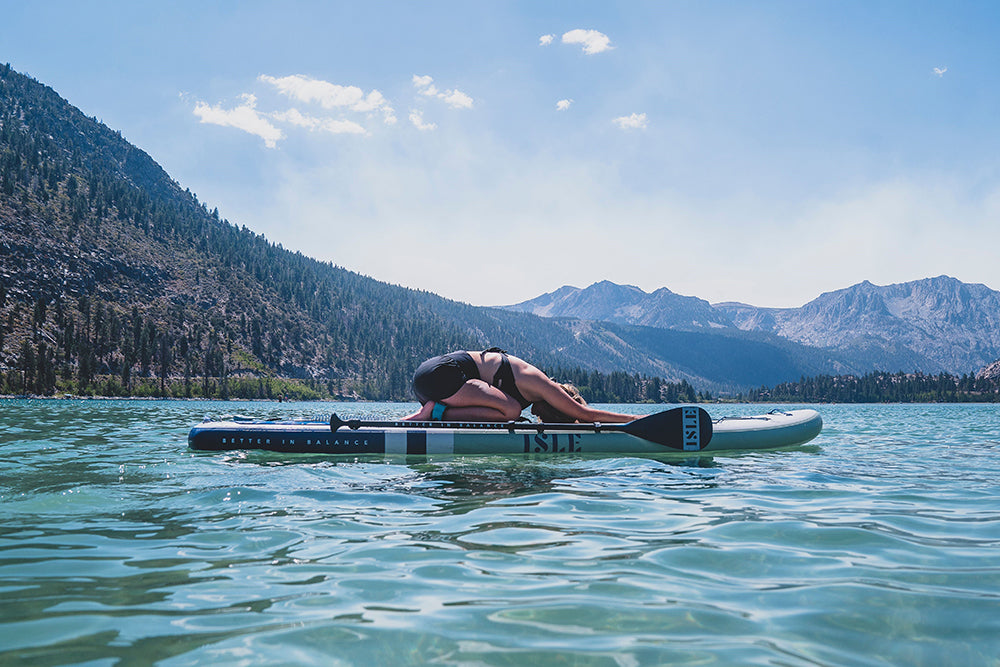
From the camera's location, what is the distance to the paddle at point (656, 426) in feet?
45.9

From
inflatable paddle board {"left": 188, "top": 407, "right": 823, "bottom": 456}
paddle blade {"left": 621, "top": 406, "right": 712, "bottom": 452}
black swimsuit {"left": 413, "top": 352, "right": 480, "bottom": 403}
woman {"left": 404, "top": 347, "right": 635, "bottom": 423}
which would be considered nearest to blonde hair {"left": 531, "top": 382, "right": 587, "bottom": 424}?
woman {"left": 404, "top": 347, "right": 635, "bottom": 423}

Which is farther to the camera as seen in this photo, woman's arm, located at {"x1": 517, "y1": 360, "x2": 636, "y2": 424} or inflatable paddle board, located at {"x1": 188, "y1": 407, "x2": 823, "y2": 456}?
woman's arm, located at {"x1": 517, "y1": 360, "x2": 636, "y2": 424}

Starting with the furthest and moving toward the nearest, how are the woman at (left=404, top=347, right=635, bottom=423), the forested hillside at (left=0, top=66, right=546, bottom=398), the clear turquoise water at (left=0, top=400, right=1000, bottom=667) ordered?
the forested hillside at (left=0, top=66, right=546, bottom=398) → the woman at (left=404, top=347, right=635, bottom=423) → the clear turquoise water at (left=0, top=400, right=1000, bottom=667)

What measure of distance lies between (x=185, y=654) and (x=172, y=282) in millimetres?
205783

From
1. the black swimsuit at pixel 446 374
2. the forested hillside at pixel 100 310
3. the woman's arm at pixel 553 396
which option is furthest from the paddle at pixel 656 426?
the forested hillside at pixel 100 310

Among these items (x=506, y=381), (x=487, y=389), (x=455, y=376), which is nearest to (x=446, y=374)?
(x=455, y=376)

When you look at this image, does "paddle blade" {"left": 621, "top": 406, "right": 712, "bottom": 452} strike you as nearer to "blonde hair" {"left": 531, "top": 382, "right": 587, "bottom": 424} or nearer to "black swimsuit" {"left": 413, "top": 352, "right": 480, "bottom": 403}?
"blonde hair" {"left": 531, "top": 382, "right": 587, "bottom": 424}

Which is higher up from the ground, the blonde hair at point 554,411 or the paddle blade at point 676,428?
the blonde hair at point 554,411

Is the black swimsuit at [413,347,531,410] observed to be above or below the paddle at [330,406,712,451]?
above

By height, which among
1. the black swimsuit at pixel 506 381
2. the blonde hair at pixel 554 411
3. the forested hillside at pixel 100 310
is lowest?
the blonde hair at pixel 554 411

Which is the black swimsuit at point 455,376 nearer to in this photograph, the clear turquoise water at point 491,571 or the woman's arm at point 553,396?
the woman's arm at point 553,396

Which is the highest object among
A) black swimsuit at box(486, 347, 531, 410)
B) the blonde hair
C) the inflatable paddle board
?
black swimsuit at box(486, 347, 531, 410)

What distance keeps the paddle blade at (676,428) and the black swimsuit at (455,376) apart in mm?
2588

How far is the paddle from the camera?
14.0 m
